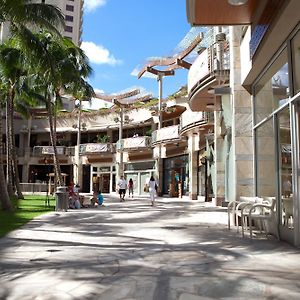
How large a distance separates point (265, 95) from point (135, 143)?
31.1 meters

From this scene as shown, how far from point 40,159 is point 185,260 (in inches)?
1870

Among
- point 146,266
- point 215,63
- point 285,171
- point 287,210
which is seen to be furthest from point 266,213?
point 215,63

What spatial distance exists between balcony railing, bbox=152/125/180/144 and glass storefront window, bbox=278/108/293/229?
24.5 meters

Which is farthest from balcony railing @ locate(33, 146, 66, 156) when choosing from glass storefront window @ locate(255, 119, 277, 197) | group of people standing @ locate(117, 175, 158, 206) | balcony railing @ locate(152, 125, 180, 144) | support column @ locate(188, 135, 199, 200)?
glass storefront window @ locate(255, 119, 277, 197)

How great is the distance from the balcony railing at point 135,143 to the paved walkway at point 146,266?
2981 centimetres

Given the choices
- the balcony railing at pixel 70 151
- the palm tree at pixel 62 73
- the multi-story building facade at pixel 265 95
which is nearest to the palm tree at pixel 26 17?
the palm tree at pixel 62 73

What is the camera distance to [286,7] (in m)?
7.12

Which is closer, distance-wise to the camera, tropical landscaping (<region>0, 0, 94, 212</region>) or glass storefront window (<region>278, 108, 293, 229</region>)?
glass storefront window (<region>278, 108, 293, 229</region>)

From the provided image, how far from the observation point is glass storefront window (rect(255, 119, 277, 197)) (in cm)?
1010

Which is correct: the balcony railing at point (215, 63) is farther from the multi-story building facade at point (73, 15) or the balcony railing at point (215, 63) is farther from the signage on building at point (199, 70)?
the multi-story building facade at point (73, 15)

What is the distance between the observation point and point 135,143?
41.7 m

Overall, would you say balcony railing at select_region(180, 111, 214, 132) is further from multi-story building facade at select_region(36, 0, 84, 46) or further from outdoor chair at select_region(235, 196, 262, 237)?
multi-story building facade at select_region(36, 0, 84, 46)

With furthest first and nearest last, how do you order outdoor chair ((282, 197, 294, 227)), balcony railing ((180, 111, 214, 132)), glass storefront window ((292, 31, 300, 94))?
balcony railing ((180, 111, 214, 132)), outdoor chair ((282, 197, 294, 227)), glass storefront window ((292, 31, 300, 94))

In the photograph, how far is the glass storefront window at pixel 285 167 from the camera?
859cm
